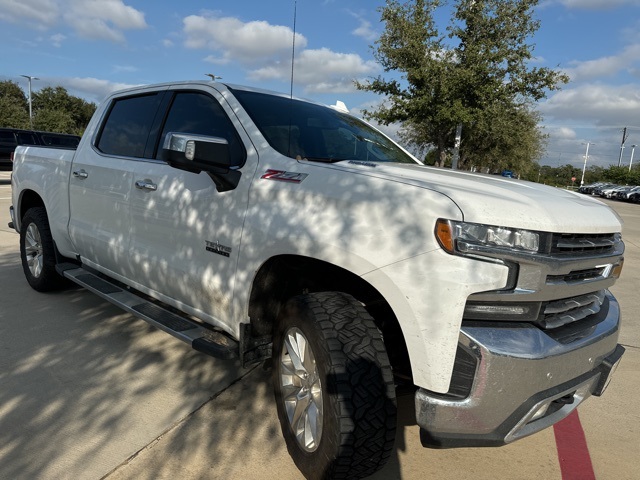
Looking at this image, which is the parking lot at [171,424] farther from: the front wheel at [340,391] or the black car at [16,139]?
the black car at [16,139]

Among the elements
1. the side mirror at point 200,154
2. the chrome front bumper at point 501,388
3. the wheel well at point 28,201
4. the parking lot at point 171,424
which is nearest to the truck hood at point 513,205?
the chrome front bumper at point 501,388

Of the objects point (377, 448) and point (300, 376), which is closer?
point (377, 448)

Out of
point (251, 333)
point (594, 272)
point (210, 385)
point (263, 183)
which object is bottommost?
point (210, 385)

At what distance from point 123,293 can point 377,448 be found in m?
2.37

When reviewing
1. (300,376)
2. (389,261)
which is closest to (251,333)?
(300,376)

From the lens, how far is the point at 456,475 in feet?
7.98

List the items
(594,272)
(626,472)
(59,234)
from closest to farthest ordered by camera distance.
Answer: (594,272) < (626,472) < (59,234)

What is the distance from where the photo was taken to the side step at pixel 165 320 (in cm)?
268

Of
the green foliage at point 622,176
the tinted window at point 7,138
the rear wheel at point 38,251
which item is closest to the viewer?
the rear wheel at point 38,251

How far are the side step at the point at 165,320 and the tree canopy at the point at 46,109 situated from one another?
3957 cm

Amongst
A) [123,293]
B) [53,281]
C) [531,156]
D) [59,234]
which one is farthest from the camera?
[531,156]

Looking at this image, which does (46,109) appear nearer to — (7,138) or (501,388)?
(7,138)

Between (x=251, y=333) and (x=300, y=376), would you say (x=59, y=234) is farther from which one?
(x=300, y=376)

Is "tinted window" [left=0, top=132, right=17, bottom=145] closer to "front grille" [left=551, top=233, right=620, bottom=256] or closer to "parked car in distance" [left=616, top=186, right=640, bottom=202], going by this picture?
"front grille" [left=551, top=233, right=620, bottom=256]
